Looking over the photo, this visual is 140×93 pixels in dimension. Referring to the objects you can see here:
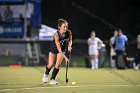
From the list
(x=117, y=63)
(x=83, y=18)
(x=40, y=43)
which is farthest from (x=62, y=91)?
(x=83, y=18)

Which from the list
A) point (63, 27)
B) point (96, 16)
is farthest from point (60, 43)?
point (96, 16)

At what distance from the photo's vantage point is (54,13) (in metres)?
32.9

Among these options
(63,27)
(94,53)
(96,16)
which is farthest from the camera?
(96,16)

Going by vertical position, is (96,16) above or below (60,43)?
above

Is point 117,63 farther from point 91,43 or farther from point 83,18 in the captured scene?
point 83,18

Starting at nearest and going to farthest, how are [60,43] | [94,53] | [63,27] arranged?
[63,27], [60,43], [94,53]

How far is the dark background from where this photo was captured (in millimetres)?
31375

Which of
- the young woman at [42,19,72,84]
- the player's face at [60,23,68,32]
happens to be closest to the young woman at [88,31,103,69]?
the young woman at [42,19,72,84]

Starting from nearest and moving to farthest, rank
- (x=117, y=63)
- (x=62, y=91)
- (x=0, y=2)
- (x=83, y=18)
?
(x=62, y=91), (x=117, y=63), (x=0, y=2), (x=83, y=18)

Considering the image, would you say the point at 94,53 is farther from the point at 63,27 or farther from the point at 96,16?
the point at 63,27

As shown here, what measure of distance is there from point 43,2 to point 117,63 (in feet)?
33.0

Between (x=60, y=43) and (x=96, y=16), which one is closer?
(x=60, y=43)

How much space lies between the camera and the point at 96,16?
31.0 meters

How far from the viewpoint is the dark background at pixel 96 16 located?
31.4 m
